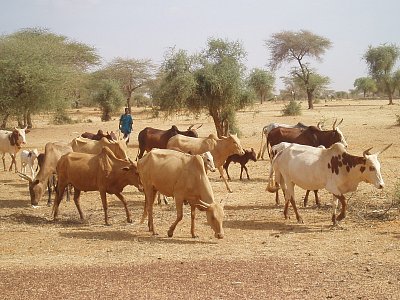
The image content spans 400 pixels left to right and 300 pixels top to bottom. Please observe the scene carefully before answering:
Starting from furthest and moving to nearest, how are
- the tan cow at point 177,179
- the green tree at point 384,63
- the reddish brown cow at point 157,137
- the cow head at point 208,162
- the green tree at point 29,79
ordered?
the green tree at point 384,63 < the green tree at point 29,79 < the reddish brown cow at point 157,137 < the cow head at point 208,162 < the tan cow at point 177,179

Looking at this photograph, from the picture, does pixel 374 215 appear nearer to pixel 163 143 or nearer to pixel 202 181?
pixel 202 181

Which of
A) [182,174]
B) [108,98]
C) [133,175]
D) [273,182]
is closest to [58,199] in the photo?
[133,175]

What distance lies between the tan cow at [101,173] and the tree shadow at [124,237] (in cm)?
109

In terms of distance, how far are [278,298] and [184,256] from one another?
2384 mm

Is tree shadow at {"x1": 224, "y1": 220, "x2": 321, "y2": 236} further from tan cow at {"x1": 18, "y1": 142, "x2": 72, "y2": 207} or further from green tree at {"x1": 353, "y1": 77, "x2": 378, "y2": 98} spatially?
green tree at {"x1": 353, "y1": 77, "x2": 378, "y2": 98}

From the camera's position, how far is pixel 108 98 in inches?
1817

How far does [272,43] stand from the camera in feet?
187

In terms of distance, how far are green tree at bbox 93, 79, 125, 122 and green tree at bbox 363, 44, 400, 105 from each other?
3139 cm

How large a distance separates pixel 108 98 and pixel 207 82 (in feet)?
67.4

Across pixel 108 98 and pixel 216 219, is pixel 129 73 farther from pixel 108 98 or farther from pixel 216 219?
pixel 216 219

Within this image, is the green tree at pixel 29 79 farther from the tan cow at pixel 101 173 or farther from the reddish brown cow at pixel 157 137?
the tan cow at pixel 101 173

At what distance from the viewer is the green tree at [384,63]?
61969 millimetres

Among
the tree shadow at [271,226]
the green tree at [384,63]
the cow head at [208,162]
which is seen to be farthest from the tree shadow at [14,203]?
the green tree at [384,63]

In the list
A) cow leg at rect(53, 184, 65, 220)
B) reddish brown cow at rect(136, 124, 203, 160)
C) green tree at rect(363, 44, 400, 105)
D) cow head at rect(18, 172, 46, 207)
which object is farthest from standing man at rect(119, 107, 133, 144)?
green tree at rect(363, 44, 400, 105)
